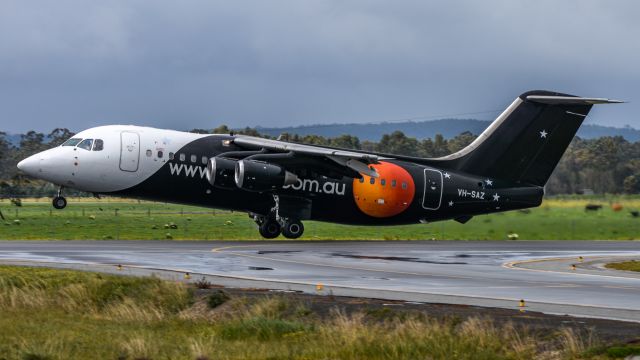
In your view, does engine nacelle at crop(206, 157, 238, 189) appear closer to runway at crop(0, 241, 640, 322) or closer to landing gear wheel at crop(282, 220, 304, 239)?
runway at crop(0, 241, 640, 322)

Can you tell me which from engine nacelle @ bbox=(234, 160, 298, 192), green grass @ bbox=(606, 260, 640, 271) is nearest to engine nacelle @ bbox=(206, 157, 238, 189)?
engine nacelle @ bbox=(234, 160, 298, 192)

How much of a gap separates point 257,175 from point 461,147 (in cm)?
10213

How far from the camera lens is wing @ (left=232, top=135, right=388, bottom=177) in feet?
147

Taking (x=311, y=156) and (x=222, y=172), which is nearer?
(x=222, y=172)

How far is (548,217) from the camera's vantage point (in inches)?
2082

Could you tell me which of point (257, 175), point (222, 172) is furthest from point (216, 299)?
point (222, 172)

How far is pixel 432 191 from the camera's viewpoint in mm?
48438

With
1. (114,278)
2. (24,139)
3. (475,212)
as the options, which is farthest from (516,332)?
(24,139)

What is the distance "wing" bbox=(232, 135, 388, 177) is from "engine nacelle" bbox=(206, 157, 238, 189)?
105 cm

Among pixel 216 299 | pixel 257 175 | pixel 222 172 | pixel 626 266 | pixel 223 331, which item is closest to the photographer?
pixel 223 331

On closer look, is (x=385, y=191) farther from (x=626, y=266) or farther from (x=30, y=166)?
(x=30, y=166)

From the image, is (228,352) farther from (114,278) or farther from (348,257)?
(348,257)

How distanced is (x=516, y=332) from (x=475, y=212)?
32091mm

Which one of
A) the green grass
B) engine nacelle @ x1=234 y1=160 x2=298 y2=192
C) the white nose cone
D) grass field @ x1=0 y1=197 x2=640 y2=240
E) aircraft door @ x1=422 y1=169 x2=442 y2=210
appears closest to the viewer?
the green grass
